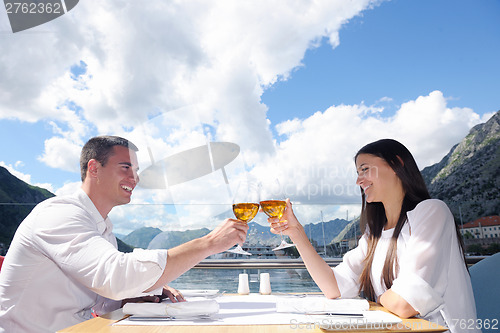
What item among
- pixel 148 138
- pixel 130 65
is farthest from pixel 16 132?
pixel 148 138

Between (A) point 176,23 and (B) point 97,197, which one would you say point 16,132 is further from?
(B) point 97,197

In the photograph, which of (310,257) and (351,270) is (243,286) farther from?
(351,270)

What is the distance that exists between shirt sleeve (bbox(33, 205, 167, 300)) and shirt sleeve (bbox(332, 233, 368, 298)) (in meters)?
0.77

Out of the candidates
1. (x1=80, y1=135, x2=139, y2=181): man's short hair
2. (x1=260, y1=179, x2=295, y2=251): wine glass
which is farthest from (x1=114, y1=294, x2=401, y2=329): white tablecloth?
(x1=80, y1=135, x2=139, y2=181): man's short hair

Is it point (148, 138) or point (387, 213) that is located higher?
point (148, 138)

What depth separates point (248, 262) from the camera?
107 inches

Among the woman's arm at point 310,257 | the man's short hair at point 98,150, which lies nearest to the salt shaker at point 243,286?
the woman's arm at point 310,257

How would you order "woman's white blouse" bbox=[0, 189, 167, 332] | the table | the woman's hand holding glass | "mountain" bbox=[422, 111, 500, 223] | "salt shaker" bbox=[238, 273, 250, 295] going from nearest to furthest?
the table < "woman's white blouse" bbox=[0, 189, 167, 332] < the woman's hand holding glass < "salt shaker" bbox=[238, 273, 250, 295] < "mountain" bbox=[422, 111, 500, 223]

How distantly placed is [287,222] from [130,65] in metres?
19.0

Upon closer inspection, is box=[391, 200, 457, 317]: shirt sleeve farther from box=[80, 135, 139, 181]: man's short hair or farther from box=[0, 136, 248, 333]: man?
box=[80, 135, 139, 181]: man's short hair

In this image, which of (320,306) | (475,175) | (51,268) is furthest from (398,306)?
(475,175)

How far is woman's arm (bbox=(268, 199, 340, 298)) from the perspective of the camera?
1.33 meters

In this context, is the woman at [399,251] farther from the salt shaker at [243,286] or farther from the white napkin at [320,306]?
the salt shaker at [243,286]

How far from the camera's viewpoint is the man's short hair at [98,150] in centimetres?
143
